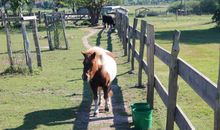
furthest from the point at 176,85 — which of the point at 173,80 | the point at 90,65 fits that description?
the point at 90,65

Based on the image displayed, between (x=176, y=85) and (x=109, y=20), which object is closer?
(x=176, y=85)

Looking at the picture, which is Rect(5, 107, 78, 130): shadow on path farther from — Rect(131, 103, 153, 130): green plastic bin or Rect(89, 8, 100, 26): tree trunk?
Rect(89, 8, 100, 26): tree trunk

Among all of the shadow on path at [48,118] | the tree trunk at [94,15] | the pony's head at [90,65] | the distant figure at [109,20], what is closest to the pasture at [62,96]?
the shadow on path at [48,118]

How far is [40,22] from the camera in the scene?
153 feet

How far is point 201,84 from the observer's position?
186 inches

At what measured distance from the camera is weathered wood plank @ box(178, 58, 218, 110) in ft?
14.0

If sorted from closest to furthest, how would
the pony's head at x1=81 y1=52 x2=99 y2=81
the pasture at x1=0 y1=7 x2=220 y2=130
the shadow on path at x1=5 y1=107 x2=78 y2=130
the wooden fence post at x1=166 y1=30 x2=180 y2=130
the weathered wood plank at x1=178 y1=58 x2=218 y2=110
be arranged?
the weathered wood plank at x1=178 y1=58 x2=218 y2=110 → the wooden fence post at x1=166 y1=30 x2=180 y2=130 → the pony's head at x1=81 y1=52 x2=99 y2=81 → the shadow on path at x1=5 y1=107 x2=78 y2=130 → the pasture at x1=0 y1=7 x2=220 y2=130

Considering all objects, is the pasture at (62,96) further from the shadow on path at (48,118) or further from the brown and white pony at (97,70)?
the brown and white pony at (97,70)

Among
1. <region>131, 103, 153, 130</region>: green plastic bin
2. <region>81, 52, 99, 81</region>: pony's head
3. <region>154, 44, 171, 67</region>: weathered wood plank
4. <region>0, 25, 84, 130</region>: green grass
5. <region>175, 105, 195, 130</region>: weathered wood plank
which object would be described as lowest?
<region>0, 25, 84, 130</region>: green grass

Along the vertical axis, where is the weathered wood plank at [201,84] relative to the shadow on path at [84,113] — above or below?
above

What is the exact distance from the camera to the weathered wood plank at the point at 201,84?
427 centimetres

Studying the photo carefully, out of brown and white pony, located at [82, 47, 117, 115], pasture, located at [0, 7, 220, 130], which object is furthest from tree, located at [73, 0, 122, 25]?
brown and white pony, located at [82, 47, 117, 115]

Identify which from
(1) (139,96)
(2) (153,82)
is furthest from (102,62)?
(1) (139,96)

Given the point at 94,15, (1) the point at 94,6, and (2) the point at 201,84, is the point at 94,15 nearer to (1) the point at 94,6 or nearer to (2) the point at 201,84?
(1) the point at 94,6
